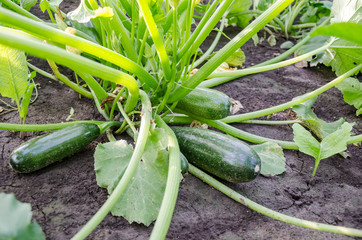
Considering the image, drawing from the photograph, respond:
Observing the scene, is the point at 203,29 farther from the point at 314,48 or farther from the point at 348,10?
the point at 314,48

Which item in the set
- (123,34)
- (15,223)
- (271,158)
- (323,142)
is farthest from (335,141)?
(15,223)

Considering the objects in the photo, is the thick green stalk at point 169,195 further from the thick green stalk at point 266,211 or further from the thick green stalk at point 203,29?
the thick green stalk at point 203,29

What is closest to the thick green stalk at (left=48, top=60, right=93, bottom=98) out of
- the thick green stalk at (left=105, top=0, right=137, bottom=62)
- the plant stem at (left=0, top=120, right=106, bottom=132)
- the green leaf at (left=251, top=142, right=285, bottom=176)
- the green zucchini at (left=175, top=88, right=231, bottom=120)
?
the plant stem at (left=0, top=120, right=106, bottom=132)

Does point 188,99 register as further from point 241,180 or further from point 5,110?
point 5,110

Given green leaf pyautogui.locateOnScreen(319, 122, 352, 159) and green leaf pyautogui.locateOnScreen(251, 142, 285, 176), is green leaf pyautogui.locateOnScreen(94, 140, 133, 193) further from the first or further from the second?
green leaf pyautogui.locateOnScreen(319, 122, 352, 159)

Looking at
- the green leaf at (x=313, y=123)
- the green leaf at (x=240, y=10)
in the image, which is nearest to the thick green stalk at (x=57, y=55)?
the green leaf at (x=313, y=123)

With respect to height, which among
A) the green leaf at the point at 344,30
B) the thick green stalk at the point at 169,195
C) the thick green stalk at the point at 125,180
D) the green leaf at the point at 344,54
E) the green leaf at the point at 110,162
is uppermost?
the green leaf at the point at 344,30

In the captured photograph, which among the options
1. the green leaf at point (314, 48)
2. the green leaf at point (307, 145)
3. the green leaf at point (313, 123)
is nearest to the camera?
the green leaf at point (307, 145)
